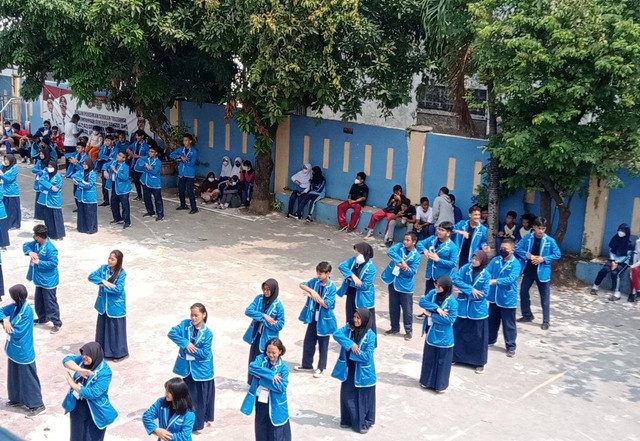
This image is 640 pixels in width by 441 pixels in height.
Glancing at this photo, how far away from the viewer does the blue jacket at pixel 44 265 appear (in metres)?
10.4

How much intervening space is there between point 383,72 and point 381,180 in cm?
234

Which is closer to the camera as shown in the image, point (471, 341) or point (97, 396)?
point (97, 396)

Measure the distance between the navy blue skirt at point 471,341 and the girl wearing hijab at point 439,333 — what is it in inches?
30.4

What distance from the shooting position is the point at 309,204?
56.8 ft

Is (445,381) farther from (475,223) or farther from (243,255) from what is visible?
(243,255)

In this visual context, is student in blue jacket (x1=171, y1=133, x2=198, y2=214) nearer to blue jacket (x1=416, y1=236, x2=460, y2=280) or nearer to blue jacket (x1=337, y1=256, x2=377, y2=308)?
blue jacket (x1=416, y1=236, x2=460, y2=280)

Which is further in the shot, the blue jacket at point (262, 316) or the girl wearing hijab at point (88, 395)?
the blue jacket at point (262, 316)

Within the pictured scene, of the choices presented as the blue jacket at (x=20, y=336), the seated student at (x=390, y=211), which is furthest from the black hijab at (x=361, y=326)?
the seated student at (x=390, y=211)

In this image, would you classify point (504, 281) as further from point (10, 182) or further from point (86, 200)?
point (10, 182)

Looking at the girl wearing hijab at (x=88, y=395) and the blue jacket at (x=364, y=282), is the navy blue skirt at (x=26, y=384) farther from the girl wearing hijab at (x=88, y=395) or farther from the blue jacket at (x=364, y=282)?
the blue jacket at (x=364, y=282)

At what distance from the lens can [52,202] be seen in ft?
48.7

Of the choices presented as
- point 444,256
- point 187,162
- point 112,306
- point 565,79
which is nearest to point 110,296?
point 112,306

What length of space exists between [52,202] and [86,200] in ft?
2.12

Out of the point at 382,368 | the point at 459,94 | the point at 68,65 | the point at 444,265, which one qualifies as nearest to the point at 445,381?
the point at 382,368
